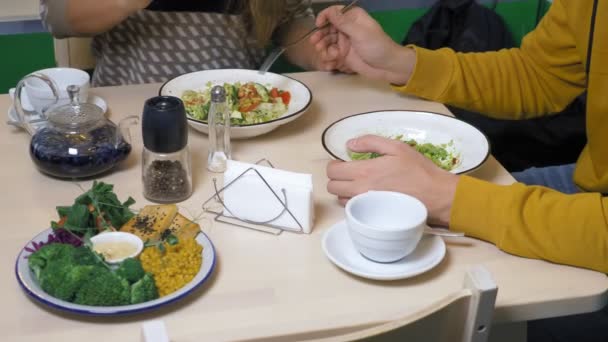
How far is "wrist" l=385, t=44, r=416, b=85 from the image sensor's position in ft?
4.74

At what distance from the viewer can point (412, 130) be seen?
134 centimetres

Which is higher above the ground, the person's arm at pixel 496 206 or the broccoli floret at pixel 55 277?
the person's arm at pixel 496 206

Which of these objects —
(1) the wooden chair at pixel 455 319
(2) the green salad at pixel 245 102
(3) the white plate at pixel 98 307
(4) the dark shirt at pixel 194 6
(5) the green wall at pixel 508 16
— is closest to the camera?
(1) the wooden chair at pixel 455 319

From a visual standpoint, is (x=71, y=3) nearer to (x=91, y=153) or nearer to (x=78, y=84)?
(x=78, y=84)

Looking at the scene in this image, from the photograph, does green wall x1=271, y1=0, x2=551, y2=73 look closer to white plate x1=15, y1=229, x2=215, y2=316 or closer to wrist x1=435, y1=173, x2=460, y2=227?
wrist x1=435, y1=173, x2=460, y2=227

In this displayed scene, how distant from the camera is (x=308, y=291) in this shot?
3.00ft

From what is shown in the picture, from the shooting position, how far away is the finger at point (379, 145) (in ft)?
3.57

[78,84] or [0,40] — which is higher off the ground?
[78,84]

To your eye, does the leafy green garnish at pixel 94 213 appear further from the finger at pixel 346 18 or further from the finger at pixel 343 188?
the finger at pixel 346 18

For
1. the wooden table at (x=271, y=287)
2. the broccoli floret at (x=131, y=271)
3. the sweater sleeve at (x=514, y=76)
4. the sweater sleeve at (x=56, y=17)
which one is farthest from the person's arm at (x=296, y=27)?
the broccoli floret at (x=131, y=271)

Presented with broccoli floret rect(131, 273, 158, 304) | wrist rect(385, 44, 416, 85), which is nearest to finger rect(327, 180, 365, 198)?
broccoli floret rect(131, 273, 158, 304)

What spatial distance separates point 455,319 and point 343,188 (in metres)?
0.34

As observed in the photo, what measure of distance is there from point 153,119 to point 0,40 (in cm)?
138

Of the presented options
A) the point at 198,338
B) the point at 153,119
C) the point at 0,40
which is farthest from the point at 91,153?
the point at 0,40
